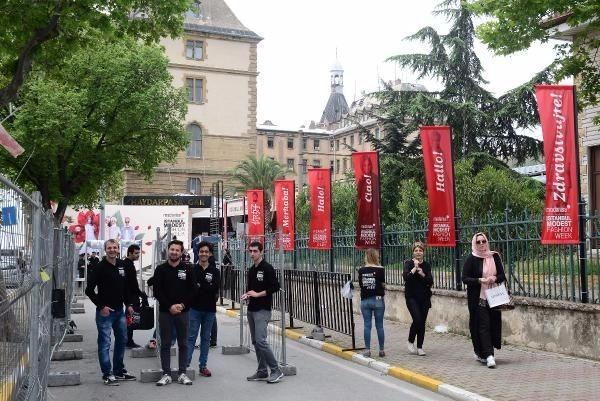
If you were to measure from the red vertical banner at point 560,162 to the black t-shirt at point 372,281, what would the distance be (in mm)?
2545

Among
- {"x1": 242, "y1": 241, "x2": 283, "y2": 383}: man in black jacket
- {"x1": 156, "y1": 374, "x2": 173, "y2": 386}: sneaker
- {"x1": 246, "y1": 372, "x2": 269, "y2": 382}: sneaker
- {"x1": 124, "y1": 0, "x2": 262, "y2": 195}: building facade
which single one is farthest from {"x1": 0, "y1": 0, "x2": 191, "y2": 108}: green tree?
{"x1": 124, "y1": 0, "x2": 262, "y2": 195}: building facade

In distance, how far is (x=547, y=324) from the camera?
1133cm

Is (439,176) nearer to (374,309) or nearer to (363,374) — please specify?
(374,309)

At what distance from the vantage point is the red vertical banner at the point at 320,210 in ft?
63.1

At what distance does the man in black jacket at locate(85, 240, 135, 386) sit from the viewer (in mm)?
9758

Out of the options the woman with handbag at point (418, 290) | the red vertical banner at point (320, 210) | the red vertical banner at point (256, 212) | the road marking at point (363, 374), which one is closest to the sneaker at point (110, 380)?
the road marking at point (363, 374)

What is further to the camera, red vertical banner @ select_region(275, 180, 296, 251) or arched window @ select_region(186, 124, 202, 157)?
arched window @ select_region(186, 124, 202, 157)

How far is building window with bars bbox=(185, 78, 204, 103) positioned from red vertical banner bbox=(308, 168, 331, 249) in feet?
148

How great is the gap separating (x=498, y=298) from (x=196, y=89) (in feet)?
184

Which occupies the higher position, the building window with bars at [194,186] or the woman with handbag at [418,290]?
the building window with bars at [194,186]

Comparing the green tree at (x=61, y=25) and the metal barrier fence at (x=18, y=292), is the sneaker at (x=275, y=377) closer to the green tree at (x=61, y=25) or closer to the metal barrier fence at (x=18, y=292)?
the metal barrier fence at (x=18, y=292)

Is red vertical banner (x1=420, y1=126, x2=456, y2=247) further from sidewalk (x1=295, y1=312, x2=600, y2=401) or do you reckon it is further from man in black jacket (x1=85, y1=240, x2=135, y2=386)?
man in black jacket (x1=85, y1=240, x2=135, y2=386)

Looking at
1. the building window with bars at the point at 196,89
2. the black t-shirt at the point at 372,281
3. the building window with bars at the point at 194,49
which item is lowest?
the black t-shirt at the point at 372,281

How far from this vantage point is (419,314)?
1135 cm
